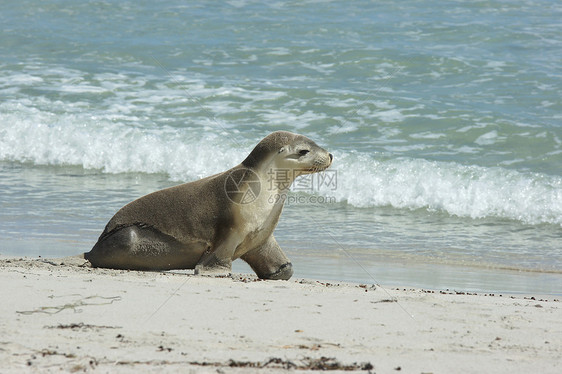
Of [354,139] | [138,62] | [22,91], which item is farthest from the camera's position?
[138,62]

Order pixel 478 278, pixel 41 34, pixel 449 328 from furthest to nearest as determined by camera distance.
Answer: pixel 41 34 < pixel 478 278 < pixel 449 328

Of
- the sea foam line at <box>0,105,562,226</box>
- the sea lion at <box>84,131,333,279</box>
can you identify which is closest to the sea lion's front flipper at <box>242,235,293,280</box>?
the sea lion at <box>84,131,333,279</box>

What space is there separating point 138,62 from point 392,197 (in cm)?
889

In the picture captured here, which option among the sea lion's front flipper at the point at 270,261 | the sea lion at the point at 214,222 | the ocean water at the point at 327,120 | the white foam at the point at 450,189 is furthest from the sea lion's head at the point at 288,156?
the white foam at the point at 450,189

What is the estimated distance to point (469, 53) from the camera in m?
17.2

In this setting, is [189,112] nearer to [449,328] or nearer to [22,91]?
[22,91]

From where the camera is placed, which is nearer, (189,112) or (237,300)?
(237,300)

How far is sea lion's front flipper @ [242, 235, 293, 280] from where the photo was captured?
6.86m

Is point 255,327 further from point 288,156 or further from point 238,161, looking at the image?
point 238,161

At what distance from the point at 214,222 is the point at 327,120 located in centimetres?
757

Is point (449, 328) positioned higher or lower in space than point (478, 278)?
higher

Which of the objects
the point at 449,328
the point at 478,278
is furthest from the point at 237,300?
the point at 478,278

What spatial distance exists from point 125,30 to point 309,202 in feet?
36.9

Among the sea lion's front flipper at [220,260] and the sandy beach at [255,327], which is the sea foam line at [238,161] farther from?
the sandy beach at [255,327]
